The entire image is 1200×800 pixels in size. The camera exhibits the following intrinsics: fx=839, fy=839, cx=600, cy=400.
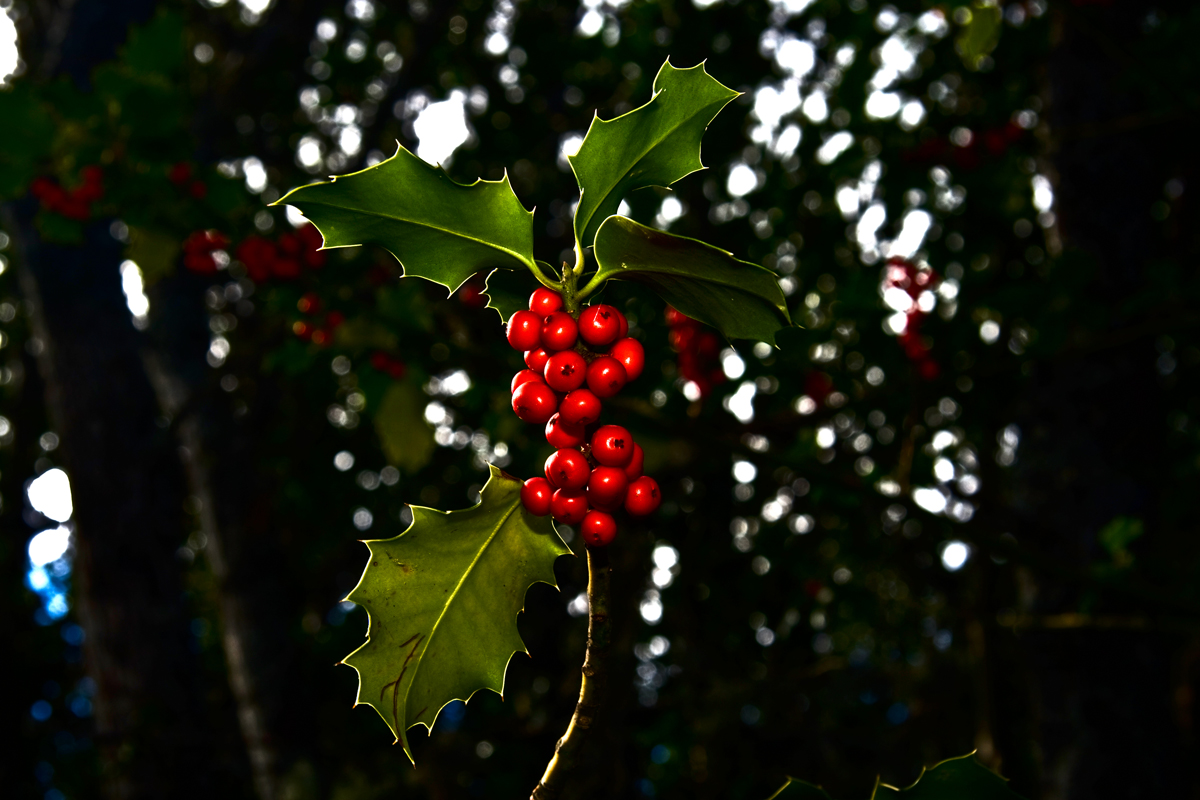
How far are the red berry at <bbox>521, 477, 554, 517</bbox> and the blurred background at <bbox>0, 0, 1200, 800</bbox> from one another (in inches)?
36.8

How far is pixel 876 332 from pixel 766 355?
32 centimetres

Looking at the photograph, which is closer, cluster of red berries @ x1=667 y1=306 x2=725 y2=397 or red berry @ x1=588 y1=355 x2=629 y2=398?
red berry @ x1=588 y1=355 x2=629 y2=398

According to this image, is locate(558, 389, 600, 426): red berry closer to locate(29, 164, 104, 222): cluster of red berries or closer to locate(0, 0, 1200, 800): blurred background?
locate(0, 0, 1200, 800): blurred background

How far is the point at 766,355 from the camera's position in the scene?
7.55 feet

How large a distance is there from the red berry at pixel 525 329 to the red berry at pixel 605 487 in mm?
118

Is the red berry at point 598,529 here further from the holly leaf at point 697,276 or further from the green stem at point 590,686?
the holly leaf at point 697,276

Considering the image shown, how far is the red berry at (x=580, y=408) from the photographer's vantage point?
656 millimetres

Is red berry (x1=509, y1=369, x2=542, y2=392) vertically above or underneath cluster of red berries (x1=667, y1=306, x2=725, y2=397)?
above

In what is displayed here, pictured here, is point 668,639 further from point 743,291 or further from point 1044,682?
point 743,291

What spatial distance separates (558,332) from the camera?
67 centimetres

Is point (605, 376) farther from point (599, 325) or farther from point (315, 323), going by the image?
point (315, 323)

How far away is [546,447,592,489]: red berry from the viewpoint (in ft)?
2.20

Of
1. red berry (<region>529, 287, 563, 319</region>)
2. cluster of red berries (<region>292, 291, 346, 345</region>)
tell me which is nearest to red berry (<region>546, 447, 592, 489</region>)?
red berry (<region>529, 287, 563, 319</region>)

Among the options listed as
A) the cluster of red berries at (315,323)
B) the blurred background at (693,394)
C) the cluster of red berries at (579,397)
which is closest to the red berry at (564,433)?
the cluster of red berries at (579,397)
